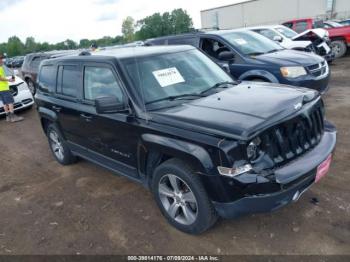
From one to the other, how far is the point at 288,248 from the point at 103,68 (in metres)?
2.79

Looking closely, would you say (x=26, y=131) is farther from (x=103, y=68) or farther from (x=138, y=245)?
(x=138, y=245)

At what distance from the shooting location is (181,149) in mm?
2865

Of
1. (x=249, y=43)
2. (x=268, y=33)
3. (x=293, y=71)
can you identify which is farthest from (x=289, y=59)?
(x=268, y=33)

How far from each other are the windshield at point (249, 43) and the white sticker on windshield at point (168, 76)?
356 cm

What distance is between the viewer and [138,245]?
325cm

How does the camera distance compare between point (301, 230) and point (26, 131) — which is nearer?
point (301, 230)

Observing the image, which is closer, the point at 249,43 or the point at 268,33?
the point at 249,43

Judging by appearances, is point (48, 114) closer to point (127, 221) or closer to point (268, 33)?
point (127, 221)

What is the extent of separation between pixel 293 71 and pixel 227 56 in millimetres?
1407

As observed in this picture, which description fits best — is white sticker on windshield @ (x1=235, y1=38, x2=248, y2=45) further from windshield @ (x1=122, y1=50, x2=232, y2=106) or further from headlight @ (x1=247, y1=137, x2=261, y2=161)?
headlight @ (x1=247, y1=137, x2=261, y2=161)

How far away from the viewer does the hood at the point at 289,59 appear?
6301 mm

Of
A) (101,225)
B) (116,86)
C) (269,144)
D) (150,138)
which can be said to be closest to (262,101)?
(269,144)

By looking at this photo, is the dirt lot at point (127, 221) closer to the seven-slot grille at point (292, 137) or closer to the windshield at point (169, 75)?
the seven-slot grille at point (292, 137)

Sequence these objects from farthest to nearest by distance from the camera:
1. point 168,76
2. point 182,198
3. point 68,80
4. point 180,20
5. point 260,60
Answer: point 180,20, point 260,60, point 68,80, point 168,76, point 182,198
